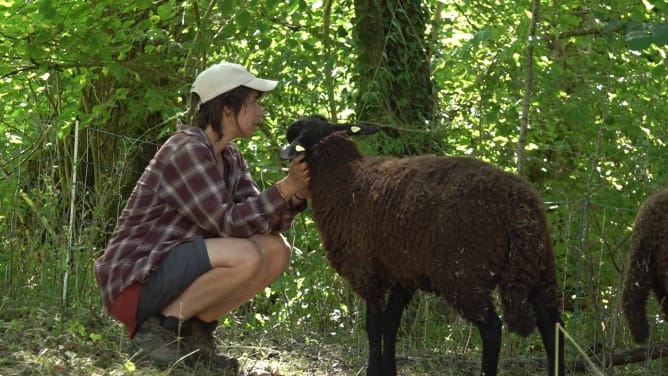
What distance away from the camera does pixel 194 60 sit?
8.20m

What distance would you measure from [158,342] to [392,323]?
1.31 metres

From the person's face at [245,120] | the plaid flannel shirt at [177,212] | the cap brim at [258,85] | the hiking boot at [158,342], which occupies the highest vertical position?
the cap brim at [258,85]

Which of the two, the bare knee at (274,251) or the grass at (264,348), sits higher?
the bare knee at (274,251)

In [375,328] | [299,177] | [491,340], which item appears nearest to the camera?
[491,340]

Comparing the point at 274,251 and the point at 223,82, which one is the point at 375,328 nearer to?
the point at 274,251

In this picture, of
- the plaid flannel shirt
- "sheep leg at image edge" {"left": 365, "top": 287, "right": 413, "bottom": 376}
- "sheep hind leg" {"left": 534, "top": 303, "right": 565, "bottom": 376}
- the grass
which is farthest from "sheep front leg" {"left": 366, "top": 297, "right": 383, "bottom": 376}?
"sheep hind leg" {"left": 534, "top": 303, "right": 565, "bottom": 376}

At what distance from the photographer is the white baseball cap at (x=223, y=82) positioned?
4.84 m

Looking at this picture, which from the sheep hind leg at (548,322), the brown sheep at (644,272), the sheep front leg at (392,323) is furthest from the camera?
the sheep front leg at (392,323)

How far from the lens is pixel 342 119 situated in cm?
825

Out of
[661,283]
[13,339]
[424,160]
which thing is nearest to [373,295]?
[424,160]

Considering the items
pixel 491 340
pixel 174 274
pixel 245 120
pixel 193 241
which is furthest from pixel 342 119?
pixel 491 340

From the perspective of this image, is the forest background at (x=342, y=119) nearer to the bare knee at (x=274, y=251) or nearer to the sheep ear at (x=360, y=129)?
the bare knee at (x=274, y=251)

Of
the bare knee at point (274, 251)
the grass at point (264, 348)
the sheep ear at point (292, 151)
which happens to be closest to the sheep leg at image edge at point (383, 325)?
the grass at point (264, 348)

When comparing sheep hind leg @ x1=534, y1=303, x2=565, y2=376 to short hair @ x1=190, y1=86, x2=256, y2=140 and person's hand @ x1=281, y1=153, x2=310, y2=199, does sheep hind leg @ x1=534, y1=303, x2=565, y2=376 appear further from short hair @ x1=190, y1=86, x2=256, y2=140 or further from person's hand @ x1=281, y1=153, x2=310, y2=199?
short hair @ x1=190, y1=86, x2=256, y2=140
